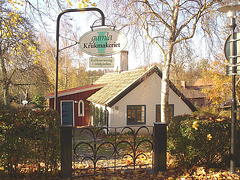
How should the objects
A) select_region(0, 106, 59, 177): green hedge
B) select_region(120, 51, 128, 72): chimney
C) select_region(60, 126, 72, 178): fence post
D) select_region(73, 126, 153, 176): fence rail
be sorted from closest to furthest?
select_region(0, 106, 59, 177): green hedge → select_region(60, 126, 72, 178): fence post → select_region(73, 126, 153, 176): fence rail → select_region(120, 51, 128, 72): chimney

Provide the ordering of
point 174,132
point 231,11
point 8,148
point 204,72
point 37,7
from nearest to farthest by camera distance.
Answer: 1. point 8,148
2. point 231,11
3. point 174,132
4. point 37,7
5. point 204,72

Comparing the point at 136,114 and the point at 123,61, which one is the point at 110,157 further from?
the point at 123,61

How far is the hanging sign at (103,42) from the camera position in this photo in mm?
5930

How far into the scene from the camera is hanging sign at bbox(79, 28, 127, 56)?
5.93 m

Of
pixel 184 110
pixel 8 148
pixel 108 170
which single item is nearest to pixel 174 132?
pixel 108 170

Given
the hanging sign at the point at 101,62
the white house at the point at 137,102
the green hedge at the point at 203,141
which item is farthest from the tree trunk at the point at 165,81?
the white house at the point at 137,102

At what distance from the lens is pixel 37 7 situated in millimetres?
5930

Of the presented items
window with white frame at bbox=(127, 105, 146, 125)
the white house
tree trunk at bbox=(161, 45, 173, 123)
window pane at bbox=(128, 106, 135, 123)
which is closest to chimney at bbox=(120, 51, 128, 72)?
the white house

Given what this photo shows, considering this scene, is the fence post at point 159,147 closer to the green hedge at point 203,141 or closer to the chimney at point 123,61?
the green hedge at point 203,141

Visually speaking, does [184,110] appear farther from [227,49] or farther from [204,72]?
[227,49]

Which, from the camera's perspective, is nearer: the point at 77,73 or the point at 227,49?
the point at 227,49

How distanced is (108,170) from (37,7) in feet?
15.8

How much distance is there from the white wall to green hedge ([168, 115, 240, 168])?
350 inches

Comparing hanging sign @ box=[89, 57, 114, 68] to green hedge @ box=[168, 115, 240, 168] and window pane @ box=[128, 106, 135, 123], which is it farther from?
window pane @ box=[128, 106, 135, 123]
